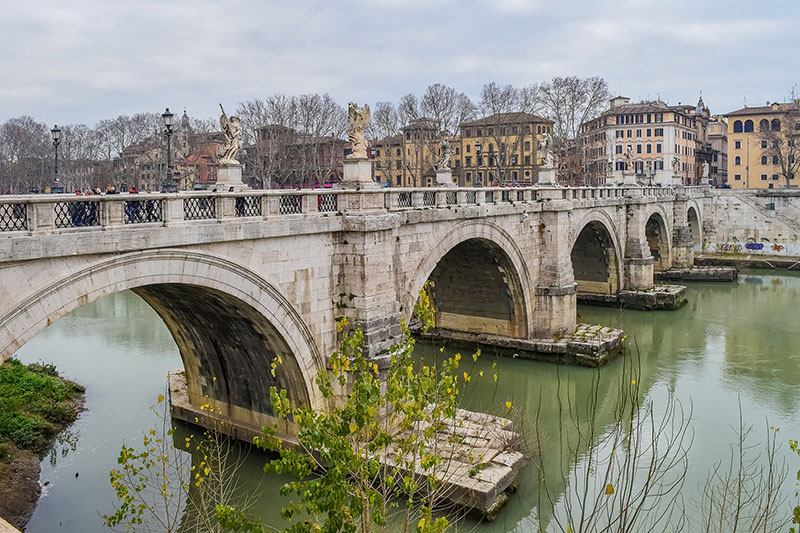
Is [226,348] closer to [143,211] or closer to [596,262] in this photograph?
[143,211]

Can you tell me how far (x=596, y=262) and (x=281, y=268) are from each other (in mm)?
19243

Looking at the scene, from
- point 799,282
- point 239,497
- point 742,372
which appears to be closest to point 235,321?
point 239,497

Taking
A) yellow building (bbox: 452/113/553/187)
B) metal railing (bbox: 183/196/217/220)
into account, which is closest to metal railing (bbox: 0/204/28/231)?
metal railing (bbox: 183/196/217/220)

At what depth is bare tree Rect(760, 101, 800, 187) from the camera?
165ft

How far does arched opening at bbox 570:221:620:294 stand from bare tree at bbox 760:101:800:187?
90.4 feet

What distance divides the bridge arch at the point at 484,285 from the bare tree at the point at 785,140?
3654 cm

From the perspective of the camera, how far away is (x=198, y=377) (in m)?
14.1

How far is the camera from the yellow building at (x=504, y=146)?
41875 mm

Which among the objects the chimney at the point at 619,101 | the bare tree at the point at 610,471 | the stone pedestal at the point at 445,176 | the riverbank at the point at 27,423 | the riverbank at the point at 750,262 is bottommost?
the bare tree at the point at 610,471

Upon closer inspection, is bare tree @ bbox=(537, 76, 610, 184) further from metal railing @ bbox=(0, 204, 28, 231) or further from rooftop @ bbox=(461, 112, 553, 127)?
metal railing @ bbox=(0, 204, 28, 231)

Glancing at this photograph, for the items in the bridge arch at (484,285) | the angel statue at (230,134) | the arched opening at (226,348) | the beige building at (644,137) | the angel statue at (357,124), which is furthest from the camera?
the beige building at (644,137)

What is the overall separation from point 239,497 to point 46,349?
1273 cm

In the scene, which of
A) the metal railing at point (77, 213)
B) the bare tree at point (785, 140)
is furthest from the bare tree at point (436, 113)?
the metal railing at point (77, 213)

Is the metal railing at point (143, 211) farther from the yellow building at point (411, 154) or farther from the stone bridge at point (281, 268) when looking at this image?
the yellow building at point (411, 154)
